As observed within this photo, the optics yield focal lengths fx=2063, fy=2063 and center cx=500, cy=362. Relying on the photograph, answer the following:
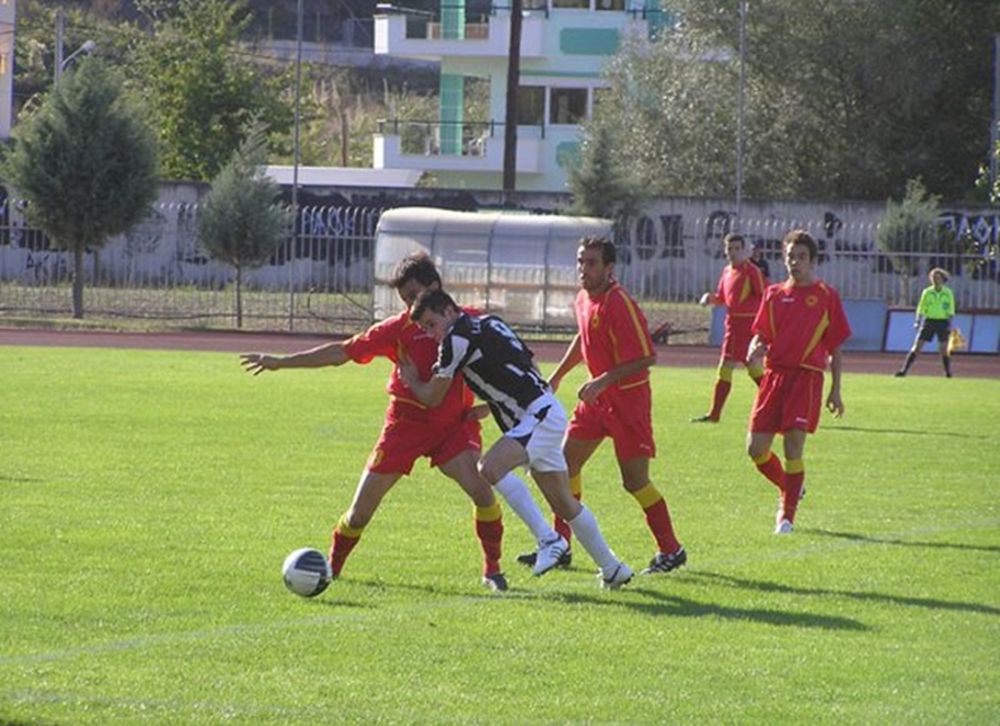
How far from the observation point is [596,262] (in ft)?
37.9

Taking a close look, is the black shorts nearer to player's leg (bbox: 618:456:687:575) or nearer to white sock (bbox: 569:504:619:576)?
player's leg (bbox: 618:456:687:575)

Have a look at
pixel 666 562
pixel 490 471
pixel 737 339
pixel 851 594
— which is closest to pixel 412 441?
pixel 490 471

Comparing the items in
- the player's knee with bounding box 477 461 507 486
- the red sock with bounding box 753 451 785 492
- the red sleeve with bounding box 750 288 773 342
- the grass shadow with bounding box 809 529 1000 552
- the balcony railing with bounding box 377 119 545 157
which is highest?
the balcony railing with bounding box 377 119 545 157

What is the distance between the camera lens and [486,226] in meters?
40.1

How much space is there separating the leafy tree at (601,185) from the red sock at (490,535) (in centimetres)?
3152

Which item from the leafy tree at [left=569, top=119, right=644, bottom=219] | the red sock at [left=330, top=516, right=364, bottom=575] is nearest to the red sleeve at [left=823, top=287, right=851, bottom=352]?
the red sock at [left=330, top=516, right=364, bottom=575]

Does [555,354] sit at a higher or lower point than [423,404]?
lower

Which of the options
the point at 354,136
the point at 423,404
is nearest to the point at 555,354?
the point at 423,404

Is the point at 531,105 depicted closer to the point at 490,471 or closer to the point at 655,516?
the point at 655,516

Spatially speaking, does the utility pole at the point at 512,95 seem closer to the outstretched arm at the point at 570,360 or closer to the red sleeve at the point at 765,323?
the red sleeve at the point at 765,323

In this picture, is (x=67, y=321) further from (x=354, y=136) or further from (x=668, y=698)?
(x=354, y=136)

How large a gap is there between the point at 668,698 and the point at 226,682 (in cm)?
173

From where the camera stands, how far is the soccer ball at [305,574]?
33.5ft

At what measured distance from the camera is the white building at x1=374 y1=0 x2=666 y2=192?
58.2 meters
